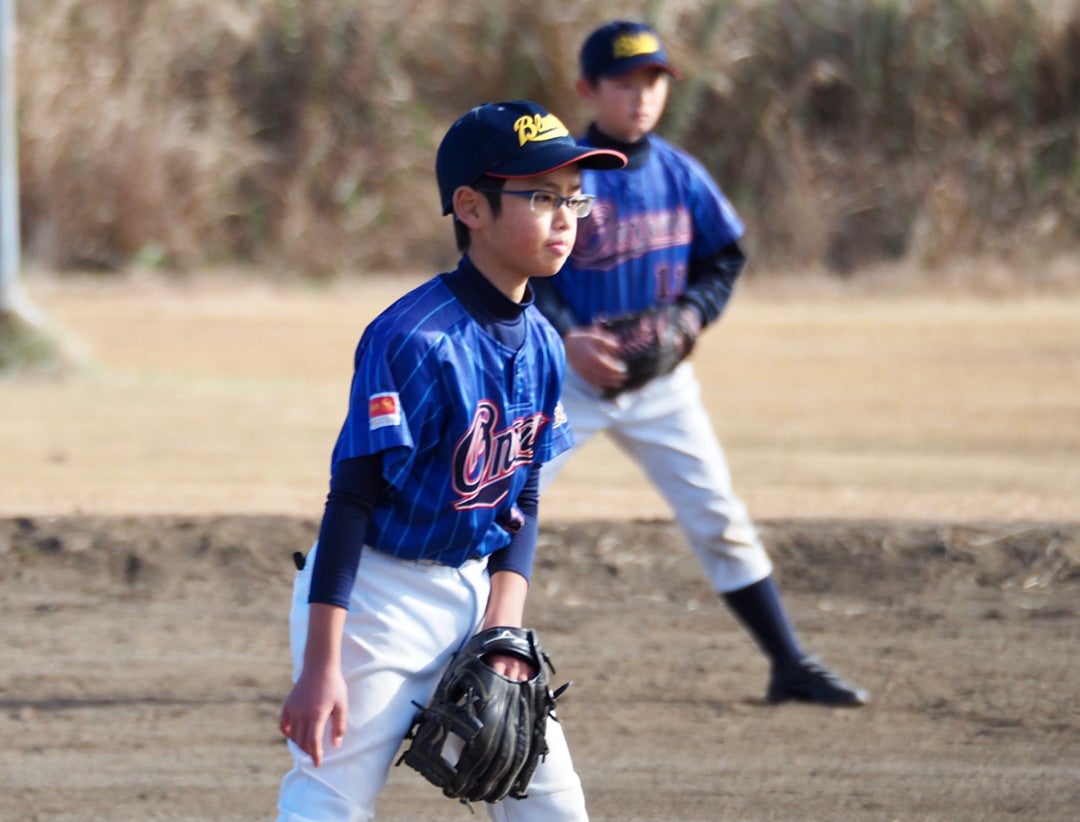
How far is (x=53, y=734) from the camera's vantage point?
14.7ft

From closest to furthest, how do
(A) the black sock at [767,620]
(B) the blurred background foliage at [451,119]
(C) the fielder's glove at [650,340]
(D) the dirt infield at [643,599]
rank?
(D) the dirt infield at [643,599] < (C) the fielder's glove at [650,340] < (A) the black sock at [767,620] < (B) the blurred background foliage at [451,119]

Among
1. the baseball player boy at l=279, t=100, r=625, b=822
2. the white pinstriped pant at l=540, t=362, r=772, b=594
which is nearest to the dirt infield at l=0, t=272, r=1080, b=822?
the white pinstriped pant at l=540, t=362, r=772, b=594

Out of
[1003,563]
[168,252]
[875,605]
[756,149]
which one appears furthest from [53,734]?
[756,149]

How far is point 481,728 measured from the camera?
269cm

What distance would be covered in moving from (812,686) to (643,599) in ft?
4.28

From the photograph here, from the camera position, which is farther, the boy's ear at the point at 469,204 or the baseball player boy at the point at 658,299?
the baseball player boy at the point at 658,299

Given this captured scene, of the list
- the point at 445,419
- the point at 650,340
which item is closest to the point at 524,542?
the point at 445,419

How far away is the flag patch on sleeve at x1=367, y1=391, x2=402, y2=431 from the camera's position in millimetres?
2580

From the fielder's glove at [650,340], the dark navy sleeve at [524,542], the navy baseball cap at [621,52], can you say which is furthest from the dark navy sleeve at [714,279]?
the dark navy sleeve at [524,542]

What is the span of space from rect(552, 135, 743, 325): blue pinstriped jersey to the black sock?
894mm

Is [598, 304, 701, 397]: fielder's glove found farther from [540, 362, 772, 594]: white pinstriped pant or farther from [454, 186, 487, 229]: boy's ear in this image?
[454, 186, 487, 229]: boy's ear

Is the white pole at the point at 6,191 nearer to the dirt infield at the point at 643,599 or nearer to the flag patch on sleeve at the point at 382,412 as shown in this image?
the dirt infield at the point at 643,599

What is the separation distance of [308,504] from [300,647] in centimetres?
433

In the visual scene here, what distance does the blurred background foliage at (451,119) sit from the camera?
15.4 metres
